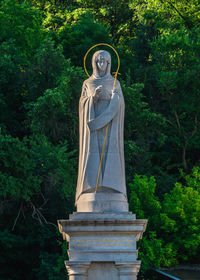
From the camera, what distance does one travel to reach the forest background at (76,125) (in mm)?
28797

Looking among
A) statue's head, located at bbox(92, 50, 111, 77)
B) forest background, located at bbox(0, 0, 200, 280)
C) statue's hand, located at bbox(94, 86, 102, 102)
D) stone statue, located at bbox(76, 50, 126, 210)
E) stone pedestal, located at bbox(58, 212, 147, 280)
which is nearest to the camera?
stone pedestal, located at bbox(58, 212, 147, 280)

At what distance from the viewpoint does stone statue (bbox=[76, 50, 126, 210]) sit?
55.9 feet

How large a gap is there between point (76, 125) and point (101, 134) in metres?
14.5

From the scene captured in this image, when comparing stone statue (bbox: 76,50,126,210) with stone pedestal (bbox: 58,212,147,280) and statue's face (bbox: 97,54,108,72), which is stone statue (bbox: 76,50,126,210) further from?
stone pedestal (bbox: 58,212,147,280)

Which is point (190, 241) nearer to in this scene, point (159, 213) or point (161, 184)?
point (159, 213)

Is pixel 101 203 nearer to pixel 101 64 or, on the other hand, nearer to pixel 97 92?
pixel 97 92

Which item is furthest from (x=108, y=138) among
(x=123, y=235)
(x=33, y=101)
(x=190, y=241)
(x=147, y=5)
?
(x=147, y=5)

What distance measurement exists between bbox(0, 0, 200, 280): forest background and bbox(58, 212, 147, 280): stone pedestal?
10.7 meters

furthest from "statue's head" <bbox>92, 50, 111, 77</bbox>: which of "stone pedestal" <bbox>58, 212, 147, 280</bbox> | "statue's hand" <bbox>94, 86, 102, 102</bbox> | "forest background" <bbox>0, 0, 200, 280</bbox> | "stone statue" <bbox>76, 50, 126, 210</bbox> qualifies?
"forest background" <bbox>0, 0, 200, 280</bbox>

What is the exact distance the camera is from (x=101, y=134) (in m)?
17.4

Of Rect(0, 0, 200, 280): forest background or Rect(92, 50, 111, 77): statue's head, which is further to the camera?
Rect(0, 0, 200, 280): forest background

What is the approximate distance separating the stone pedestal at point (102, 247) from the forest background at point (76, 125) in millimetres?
10704

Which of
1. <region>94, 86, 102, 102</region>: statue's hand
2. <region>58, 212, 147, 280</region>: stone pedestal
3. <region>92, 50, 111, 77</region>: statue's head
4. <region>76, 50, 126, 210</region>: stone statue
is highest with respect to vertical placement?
<region>92, 50, 111, 77</region>: statue's head

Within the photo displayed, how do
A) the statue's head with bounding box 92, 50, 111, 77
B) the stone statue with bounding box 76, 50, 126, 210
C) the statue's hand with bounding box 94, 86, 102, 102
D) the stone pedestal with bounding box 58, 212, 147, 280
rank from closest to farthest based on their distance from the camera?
1. the stone pedestal with bounding box 58, 212, 147, 280
2. the stone statue with bounding box 76, 50, 126, 210
3. the statue's hand with bounding box 94, 86, 102, 102
4. the statue's head with bounding box 92, 50, 111, 77
